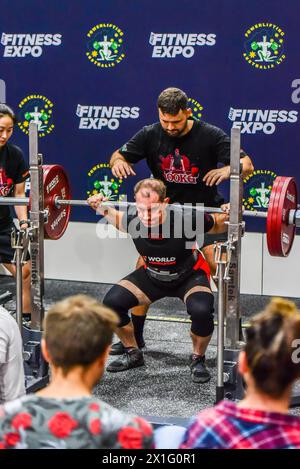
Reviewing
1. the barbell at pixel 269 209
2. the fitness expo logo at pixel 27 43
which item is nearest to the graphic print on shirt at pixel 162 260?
the barbell at pixel 269 209

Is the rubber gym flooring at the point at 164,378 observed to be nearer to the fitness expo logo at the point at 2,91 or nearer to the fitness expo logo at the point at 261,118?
the fitness expo logo at the point at 261,118

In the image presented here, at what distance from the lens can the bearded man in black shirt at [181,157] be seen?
5.00 metres

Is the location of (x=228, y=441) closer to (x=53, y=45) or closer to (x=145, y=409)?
(x=145, y=409)

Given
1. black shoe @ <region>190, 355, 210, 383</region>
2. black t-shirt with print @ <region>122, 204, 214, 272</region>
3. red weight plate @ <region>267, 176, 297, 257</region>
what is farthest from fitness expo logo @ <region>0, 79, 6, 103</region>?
red weight plate @ <region>267, 176, 297, 257</region>

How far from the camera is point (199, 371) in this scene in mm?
4742

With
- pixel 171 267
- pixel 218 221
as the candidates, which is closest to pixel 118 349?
pixel 171 267

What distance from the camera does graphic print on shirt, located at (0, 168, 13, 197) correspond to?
532 cm

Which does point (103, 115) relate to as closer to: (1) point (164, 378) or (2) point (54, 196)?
(2) point (54, 196)

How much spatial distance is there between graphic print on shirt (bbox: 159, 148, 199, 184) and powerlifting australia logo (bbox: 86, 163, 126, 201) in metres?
1.27

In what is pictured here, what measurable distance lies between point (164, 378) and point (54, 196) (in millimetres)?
1244

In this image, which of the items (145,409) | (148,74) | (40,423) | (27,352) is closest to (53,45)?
(148,74)

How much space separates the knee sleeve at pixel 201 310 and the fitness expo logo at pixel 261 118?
1.73m

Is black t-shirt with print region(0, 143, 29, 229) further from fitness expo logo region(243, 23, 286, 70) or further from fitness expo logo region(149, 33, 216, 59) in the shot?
fitness expo logo region(243, 23, 286, 70)
